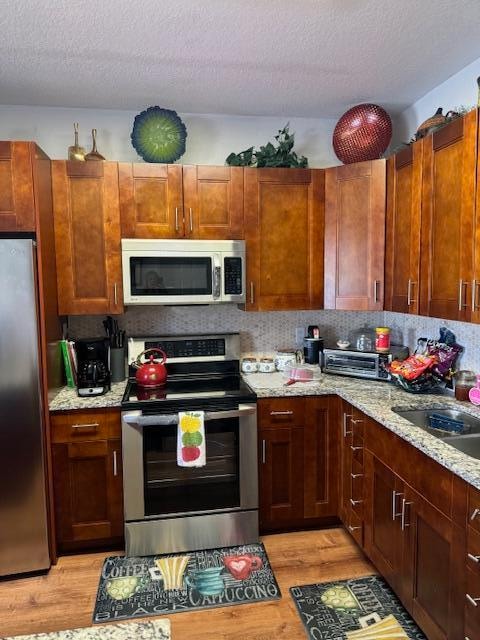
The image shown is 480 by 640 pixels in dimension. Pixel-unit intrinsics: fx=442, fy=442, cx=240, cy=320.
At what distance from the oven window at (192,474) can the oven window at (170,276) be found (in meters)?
0.77

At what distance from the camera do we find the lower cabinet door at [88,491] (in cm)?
233

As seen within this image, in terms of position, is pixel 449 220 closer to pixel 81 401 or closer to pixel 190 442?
pixel 190 442

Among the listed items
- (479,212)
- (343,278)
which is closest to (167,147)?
(343,278)

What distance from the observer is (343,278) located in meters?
2.70

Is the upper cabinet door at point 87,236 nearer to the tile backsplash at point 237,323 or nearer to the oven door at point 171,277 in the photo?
the oven door at point 171,277

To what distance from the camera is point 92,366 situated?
2.47 meters

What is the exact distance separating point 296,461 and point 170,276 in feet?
4.22

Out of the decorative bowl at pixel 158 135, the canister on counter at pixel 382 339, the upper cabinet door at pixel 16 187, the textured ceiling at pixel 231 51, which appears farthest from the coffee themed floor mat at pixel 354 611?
the textured ceiling at pixel 231 51

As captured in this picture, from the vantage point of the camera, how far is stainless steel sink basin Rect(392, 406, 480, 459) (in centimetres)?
180

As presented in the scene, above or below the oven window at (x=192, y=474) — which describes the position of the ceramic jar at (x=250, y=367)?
above

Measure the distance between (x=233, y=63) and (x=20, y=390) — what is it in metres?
1.91

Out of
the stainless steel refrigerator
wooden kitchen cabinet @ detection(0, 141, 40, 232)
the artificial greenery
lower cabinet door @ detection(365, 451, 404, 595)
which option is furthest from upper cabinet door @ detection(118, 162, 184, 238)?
lower cabinet door @ detection(365, 451, 404, 595)

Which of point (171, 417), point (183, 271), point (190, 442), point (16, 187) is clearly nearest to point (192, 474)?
point (190, 442)

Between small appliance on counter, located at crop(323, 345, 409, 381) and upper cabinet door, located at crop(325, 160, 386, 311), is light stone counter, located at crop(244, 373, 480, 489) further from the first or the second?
upper cabinet door, located at crop(325, 160, 386, 311)
